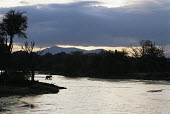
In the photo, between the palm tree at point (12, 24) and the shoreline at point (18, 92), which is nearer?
the shoreline at point (18, 92)

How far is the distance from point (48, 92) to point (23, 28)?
62.6 ft

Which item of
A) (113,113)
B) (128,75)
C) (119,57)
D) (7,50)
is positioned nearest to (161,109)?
(113,113)

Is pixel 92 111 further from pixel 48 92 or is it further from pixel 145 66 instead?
pixel 145 66

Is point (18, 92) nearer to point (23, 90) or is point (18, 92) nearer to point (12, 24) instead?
point (23, 90)

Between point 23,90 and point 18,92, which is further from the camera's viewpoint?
point 23,90

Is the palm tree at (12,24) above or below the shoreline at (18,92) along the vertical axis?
above

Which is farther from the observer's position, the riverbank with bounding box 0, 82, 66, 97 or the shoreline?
the riverbank with bounding box 0, 82, 66, 97

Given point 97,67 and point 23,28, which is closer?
point 23,28

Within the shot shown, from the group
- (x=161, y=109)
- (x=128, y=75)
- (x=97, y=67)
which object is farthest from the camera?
(x=97, y=67)

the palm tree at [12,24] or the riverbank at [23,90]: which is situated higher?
the palm tree at [12,24]

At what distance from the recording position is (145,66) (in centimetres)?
16238

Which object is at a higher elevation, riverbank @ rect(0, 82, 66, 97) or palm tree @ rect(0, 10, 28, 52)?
palm tree @ rect(0, 10, 28, 52)

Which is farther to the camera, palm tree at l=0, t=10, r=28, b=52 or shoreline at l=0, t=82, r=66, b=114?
palm tree at l=0, t=10, r=28, b=52

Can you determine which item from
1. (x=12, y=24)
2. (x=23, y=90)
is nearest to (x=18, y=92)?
(x=23, y=90)
